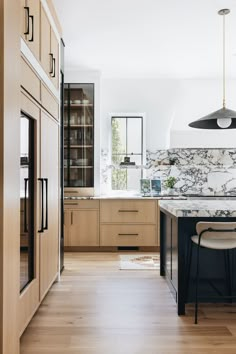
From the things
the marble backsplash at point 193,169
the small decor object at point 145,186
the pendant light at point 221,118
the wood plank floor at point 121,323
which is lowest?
the wood plank floor at point 121,323

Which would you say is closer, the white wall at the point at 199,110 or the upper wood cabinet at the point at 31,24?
the upper wood cabinet at the point at 31,24

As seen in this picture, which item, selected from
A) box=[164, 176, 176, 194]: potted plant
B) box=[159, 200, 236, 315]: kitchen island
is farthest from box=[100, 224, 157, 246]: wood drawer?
box=[159, 200, 236, 315]: kitchen island

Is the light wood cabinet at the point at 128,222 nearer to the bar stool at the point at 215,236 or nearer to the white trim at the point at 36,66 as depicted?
the white trim at the point at 36,66

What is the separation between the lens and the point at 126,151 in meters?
6.29

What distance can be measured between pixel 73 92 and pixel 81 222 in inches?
81.7

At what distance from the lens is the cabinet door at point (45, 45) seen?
10.2 feet

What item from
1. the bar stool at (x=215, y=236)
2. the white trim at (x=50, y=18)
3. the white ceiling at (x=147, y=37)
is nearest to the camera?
the bar stool at (x=215, y=236)

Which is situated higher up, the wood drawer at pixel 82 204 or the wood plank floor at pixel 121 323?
the wood drawer at pixel 82 204

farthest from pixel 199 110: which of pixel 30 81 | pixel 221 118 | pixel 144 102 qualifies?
pixel 30 81

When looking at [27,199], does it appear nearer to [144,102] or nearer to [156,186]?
[156,186]

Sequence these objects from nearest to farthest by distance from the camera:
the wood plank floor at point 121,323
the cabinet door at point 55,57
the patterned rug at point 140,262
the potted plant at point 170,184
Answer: the wood plank floor at point 121,323
the cabinet door at point 55,57
the patterned rug at point 140,262
the potted plant at point 170,184

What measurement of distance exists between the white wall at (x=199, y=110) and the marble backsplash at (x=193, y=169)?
1.49 ft

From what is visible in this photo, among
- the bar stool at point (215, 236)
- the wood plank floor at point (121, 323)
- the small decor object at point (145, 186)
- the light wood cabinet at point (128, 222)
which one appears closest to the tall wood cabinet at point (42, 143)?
the wood plank floor at point (121, 323)

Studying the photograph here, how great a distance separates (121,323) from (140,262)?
210 cm
